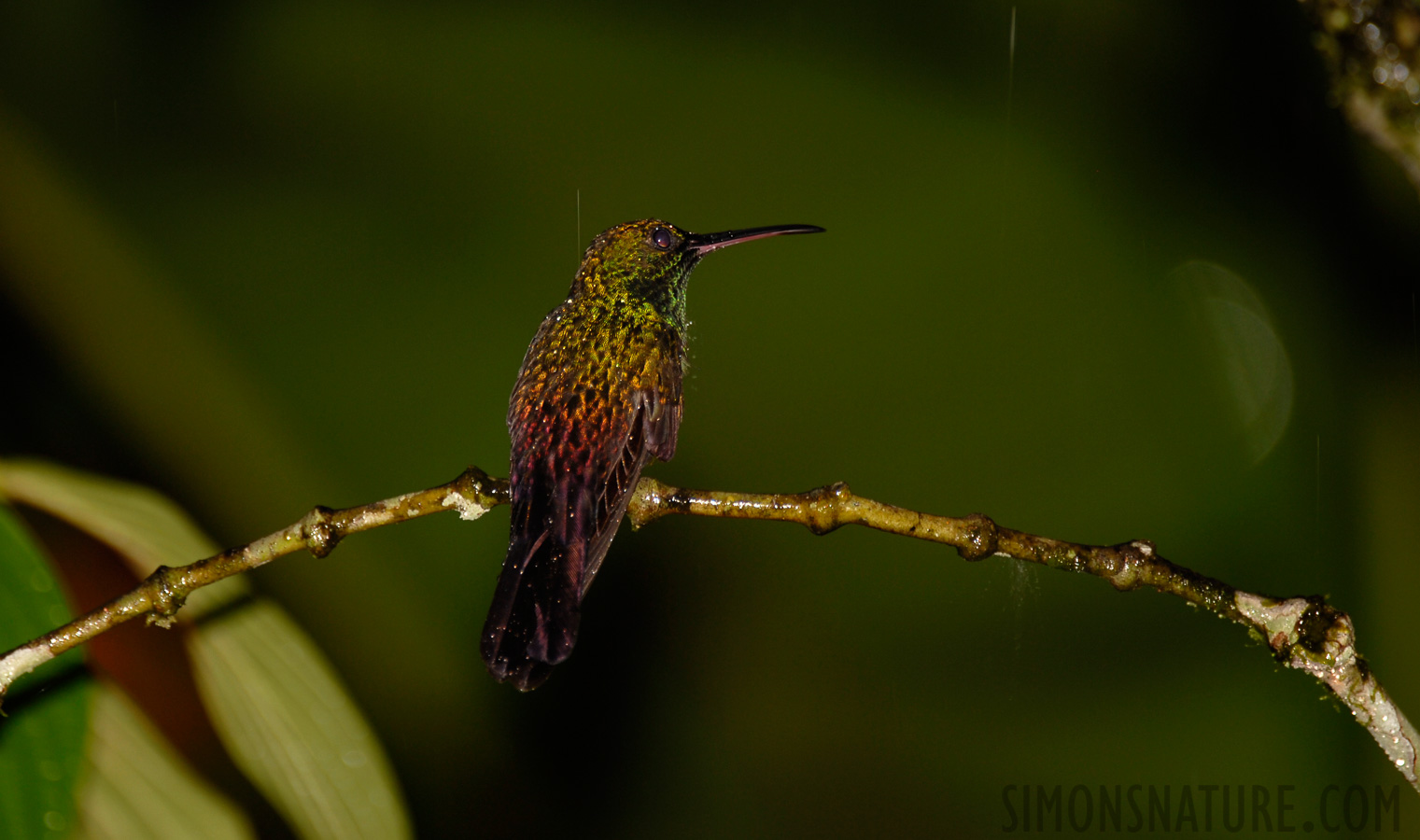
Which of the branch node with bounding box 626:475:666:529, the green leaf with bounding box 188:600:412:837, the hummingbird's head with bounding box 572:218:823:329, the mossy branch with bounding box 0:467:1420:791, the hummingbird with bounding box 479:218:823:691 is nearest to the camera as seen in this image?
the mossy branch with bounding box 0:467:1420:791

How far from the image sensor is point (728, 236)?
1264 mm

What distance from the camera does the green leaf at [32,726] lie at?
112cm

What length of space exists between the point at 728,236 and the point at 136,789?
1.24 meters

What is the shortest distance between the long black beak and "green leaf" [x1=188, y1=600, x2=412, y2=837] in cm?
103

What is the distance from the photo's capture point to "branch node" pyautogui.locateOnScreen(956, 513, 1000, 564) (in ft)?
2.53

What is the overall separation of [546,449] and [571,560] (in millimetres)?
168

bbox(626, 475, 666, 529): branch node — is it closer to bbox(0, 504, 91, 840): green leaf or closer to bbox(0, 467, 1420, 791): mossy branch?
bbox(0, 467, 1420, 791): mossy branch

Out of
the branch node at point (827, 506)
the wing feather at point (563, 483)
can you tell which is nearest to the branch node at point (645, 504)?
the wing feather at point (563, 483)

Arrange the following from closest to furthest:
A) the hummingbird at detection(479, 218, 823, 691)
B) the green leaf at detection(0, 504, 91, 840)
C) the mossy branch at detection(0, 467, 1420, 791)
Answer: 1. the mossy branch at detection(0, 467, 1420, 791)
2. the hummingbird at detection(479, 218, 823, 691)
3. the green leaf at detection(0, 504, 91, 840)

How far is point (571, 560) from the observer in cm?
88

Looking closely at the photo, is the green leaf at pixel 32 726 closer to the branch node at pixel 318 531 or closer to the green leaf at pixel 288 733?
the green leaf at pixel 288 733

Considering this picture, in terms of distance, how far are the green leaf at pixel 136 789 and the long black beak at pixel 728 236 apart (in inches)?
45.0

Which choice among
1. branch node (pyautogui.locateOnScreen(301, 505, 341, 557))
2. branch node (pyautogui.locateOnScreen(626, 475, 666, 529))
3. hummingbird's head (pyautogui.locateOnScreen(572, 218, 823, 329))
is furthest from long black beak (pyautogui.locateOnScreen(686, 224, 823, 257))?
branch node (pyautogui.locateOnScreen(301, 505, 341, 557))

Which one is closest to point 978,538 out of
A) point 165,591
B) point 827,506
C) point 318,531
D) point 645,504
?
point 827,506
